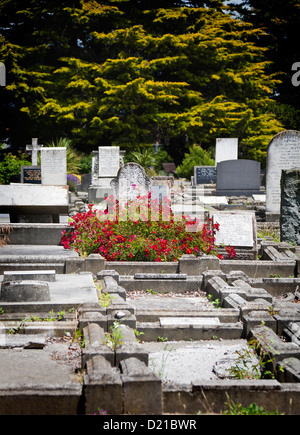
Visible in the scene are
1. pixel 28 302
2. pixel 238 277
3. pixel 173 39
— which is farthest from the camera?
pixel 173 39

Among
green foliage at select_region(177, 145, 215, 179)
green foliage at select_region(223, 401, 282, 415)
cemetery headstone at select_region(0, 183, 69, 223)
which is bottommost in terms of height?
green foliage at select_region(223, 401, 282, 415)

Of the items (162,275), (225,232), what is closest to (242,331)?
(162,275)

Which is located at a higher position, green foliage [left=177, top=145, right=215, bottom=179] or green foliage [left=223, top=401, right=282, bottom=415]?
green foliage [left=177, top=145, right=215, bottom=179]

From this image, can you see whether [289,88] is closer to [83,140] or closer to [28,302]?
[83,140]

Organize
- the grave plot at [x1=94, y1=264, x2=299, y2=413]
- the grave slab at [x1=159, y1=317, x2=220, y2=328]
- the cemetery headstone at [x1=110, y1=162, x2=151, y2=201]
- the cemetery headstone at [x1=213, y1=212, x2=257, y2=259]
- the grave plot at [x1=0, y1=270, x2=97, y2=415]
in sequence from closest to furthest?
1. the grave plot at [x1=0, y1=270, x2=97, y2=415]
2. the grave plot at [x1=94, y1=264, x2=299, y2=413]
3. the grave slab at [x1=159, y1=317, x2=220, y2=328]
4. the cemetery headstone at [x1=213, y1=212, x2=257, y2=259]
5. the cemetery headstone at [x1=110, y1=162, x2=151, y2=201]

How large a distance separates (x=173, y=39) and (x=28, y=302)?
27.3 metres

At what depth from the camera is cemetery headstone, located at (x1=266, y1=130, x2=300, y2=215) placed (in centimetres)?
1398

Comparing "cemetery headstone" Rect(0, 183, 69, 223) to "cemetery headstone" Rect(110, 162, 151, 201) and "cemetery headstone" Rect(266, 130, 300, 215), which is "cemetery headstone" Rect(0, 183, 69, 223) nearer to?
"cemetery headstone" Rect(110, 162, 151, 201)

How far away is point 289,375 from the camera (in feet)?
14.5

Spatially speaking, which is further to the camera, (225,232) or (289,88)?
(289,88)

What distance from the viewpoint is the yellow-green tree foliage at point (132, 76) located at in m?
30.3

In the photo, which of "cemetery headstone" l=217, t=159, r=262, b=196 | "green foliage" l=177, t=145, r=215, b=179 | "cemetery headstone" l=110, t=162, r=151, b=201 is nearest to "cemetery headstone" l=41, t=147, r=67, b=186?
"cemetery headstone" l=217, t=159, r=262, b=196

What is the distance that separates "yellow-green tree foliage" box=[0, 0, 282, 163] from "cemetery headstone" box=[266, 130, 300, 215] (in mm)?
16414

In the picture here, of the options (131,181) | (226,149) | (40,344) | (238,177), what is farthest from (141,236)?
(226,149)
